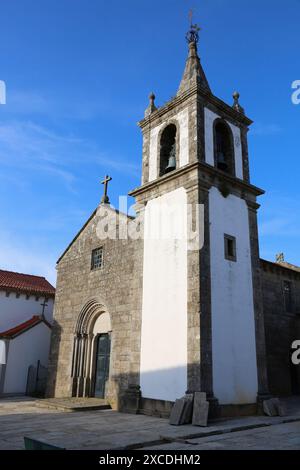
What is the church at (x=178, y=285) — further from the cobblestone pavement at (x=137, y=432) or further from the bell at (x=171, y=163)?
the cobblestone pavement at (x=137, y=432)

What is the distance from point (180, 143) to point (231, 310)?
5807 millimetres

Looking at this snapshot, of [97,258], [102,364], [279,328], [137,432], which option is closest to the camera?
[137,432]

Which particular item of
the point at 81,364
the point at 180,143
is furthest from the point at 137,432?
the point at 180,143

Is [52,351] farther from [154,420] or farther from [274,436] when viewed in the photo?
[274,436]

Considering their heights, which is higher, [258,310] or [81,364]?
[258,310]

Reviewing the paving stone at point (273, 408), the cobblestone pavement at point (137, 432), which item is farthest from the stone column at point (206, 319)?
the paving stone at point (273, 408)

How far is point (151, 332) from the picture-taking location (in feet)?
39.0

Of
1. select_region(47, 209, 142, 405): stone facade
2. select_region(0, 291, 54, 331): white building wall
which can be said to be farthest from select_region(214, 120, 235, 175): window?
select_region(0, 291, 54, 331): white building wall

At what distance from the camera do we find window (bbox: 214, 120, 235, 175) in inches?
541

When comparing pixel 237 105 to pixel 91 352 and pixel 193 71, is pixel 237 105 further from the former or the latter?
pixel 91 352

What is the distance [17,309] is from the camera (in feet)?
64.7

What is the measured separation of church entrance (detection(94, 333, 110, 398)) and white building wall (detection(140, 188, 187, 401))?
8.66 ft

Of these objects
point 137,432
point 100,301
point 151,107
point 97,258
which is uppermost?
point 151,107

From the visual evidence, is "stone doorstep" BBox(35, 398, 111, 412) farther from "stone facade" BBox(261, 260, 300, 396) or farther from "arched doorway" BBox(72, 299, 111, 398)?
"stone facade" BBox(261, 260, 300, 396)
